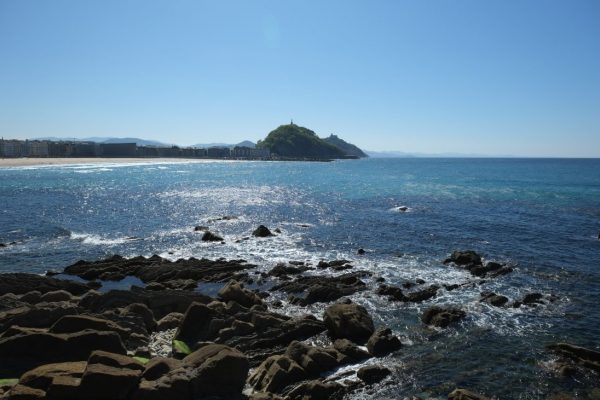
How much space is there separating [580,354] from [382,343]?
781 cm

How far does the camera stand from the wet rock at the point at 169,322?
20316mm

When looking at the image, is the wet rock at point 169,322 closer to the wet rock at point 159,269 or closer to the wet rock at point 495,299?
the wet rock at point 159,269

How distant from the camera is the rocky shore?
530 inches

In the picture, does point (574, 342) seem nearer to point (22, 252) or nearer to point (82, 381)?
point (82, 381)

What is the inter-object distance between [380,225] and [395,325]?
27760 millimetres

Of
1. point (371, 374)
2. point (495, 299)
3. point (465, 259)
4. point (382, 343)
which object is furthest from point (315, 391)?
point (465, 259)

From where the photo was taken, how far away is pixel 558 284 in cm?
2702

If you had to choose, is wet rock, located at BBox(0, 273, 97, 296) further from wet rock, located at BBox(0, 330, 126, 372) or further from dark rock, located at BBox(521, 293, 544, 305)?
dark rock, located at BBox(521, 293, 544, 305)

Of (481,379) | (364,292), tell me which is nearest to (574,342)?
(481,379)

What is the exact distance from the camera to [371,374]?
1584 centimetres

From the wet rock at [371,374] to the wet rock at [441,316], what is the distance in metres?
5.84

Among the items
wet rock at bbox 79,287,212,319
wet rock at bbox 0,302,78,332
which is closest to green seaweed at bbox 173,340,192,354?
wet rock at bbox 79,287,212,319

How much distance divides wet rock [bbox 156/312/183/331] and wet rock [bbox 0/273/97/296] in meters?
7.59

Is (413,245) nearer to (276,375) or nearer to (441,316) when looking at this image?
(441,316)
